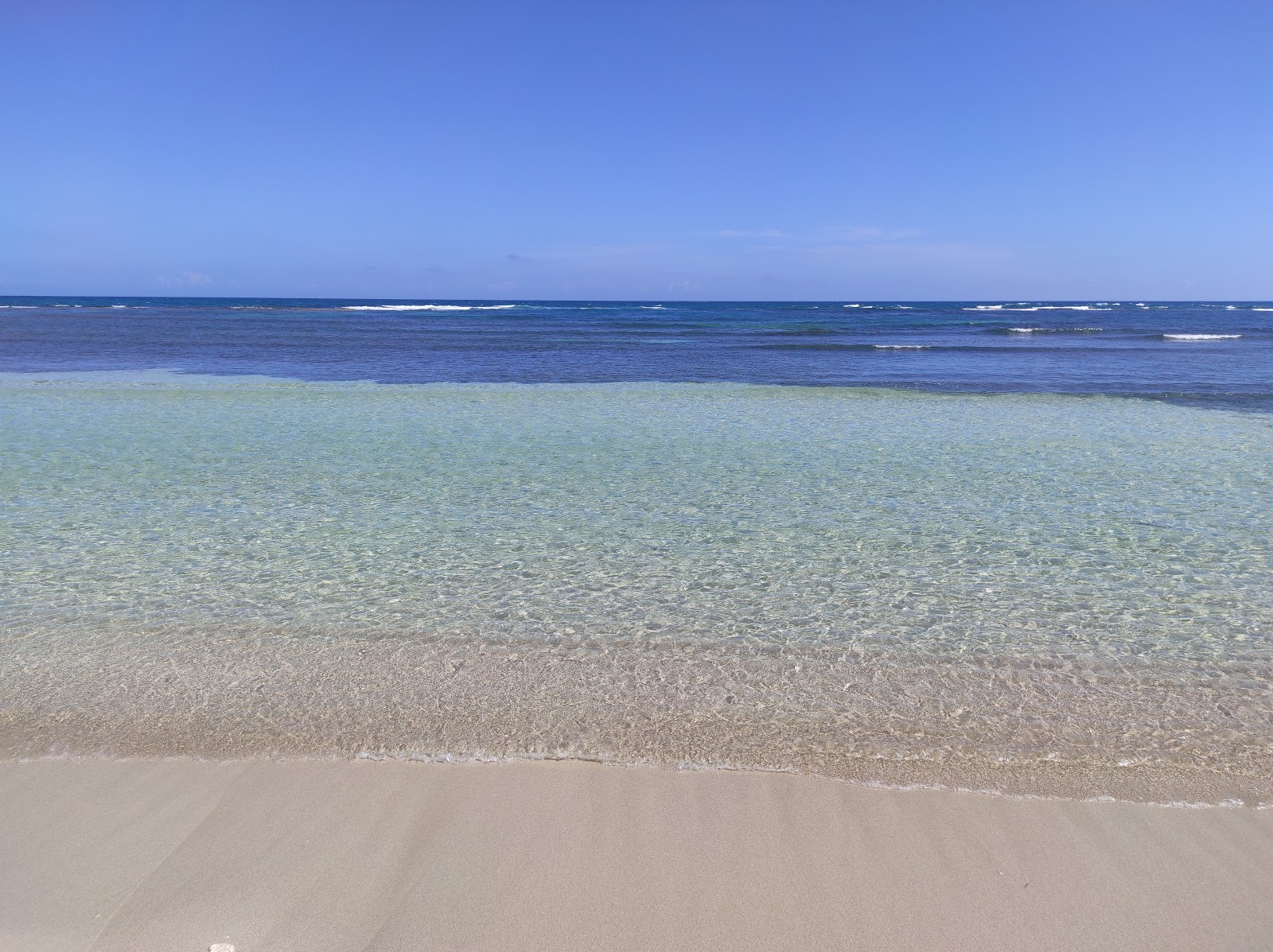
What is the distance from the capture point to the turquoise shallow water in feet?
12.9

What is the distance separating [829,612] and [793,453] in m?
5.66

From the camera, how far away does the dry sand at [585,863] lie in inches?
105

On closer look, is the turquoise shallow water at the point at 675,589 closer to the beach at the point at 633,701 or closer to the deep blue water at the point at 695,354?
the beach at the point at 633,701

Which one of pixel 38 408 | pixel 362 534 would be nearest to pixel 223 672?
pixel 362 534

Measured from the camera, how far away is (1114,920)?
9.02 feet

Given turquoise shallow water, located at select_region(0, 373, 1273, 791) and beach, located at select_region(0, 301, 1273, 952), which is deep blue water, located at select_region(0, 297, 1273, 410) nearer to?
turquoise shallow water, located at select_region(0, 373, 1273, 791)

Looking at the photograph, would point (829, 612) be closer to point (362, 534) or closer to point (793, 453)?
point (362, 534)

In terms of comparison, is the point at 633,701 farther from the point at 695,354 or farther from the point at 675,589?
the point at 695,354

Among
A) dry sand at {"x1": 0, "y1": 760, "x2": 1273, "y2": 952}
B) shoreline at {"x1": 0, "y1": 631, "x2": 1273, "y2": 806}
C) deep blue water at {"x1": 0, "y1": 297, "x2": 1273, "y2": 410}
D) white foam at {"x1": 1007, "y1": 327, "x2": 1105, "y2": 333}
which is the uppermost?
white foam at {"x1": 1007, "y1": 327, "x2": 1105, "y2": 333}

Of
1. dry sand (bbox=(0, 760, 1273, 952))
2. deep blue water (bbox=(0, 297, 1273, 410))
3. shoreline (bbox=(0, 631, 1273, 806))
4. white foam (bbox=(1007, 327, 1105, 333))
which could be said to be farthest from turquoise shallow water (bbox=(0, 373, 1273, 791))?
white foam (bbox=(1007, 327, 1105, 333))

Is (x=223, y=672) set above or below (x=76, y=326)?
below

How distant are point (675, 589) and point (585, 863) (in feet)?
9.47

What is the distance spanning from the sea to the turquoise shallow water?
0.03 meters

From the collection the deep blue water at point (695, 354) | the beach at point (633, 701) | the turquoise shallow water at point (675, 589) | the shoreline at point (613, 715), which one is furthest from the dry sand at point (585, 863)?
the deep blue water at point (695, 354)
